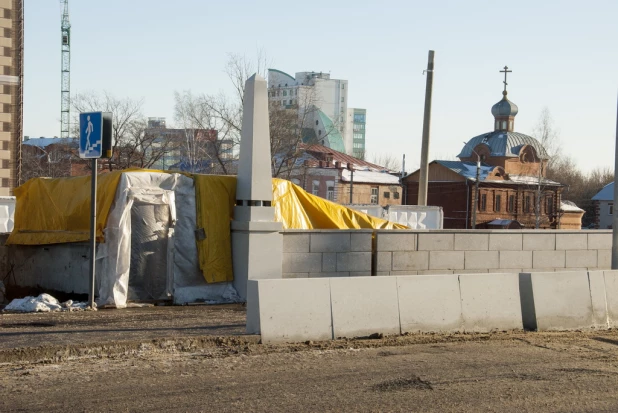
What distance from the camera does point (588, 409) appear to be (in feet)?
25.9

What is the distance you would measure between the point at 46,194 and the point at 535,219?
233ft

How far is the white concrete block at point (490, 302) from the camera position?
12.4 metres

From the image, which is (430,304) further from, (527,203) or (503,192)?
(527,203)

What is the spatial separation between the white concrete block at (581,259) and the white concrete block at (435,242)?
3016 mm

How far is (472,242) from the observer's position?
17094mm

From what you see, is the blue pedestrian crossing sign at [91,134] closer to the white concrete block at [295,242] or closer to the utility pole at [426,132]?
the white concrete block at [295,242]

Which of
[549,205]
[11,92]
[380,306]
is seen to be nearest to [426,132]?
[380,306]

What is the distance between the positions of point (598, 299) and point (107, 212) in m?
8.37

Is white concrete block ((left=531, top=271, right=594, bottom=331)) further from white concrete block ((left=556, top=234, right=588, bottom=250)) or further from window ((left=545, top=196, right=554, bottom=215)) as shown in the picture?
window ((left=545, top=196, right=554, bottom=215))

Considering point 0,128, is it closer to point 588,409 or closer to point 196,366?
point 196,366

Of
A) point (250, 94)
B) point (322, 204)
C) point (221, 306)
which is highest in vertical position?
point (250, 94)

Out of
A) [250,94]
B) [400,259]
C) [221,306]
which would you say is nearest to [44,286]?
[221,306]

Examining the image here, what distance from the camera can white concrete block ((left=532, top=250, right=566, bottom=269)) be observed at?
17812 millimetres

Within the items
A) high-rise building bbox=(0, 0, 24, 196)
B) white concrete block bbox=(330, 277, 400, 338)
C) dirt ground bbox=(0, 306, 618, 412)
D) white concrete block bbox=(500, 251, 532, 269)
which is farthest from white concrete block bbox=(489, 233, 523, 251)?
high-rise building bbox=(0, 0, 24, 196)
